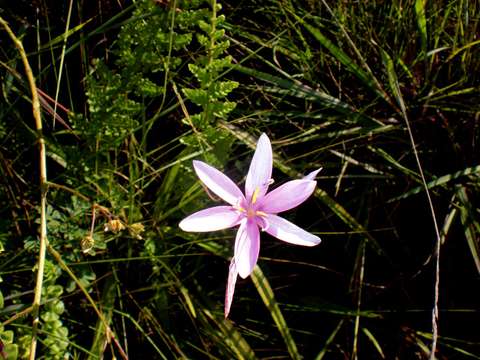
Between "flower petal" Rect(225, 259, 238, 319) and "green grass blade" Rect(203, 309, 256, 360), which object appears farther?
"green grass blade" Rect(203, 309, 256, 360)

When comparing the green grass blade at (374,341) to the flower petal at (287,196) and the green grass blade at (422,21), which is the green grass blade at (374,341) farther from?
the green grass blade at (422,21)

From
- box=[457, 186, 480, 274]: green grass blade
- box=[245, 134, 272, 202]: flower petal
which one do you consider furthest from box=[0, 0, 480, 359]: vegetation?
box=[245, 134, 272, 202]: flower petal

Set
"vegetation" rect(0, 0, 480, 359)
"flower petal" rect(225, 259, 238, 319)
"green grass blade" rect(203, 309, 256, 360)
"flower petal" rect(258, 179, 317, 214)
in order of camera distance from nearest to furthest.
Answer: "flower petal" rect(225, 259, 238, 319)
"flower petal" rect(258, 179, 317, 214)
"vegetation" rect(0, 0, 480, 359)
"green grass blade" rect(203, 309, 256, 360)

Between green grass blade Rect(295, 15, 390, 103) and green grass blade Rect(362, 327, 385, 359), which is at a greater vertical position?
green grass blade Rect(295, 15, 390, 103)

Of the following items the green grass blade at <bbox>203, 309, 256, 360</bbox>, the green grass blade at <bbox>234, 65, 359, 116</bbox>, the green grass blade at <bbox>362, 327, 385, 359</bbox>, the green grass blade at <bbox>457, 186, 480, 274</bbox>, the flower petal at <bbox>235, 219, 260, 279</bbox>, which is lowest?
the green grass blade at <bbox>362, 327, 385, 359</bbox>

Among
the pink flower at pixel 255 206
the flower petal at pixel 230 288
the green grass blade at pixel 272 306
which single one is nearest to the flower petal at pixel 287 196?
the pink flower at pixel 255 206

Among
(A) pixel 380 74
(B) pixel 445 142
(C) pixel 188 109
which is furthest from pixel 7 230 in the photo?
(B) pixel 445 142

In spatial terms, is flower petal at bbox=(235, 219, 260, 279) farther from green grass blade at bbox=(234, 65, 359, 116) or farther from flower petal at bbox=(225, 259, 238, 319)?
green grass blade at bbox=(234, 65, 359, 116)
